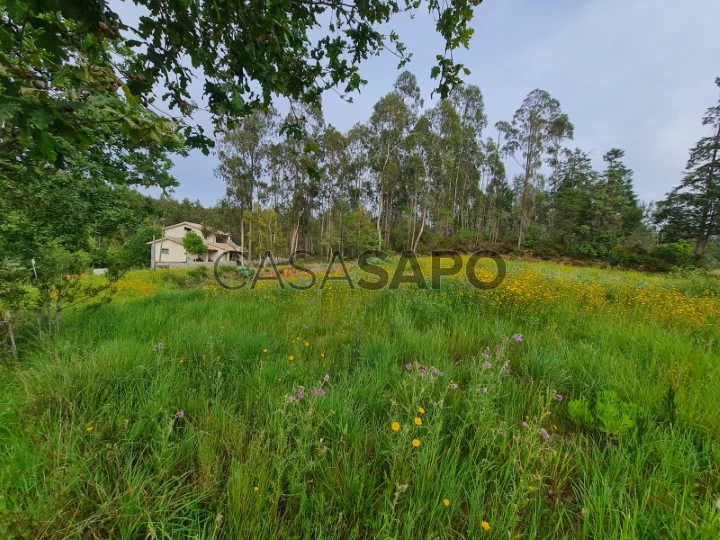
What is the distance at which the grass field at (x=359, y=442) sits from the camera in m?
1.08

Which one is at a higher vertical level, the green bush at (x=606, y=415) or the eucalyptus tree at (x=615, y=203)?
the eucalyptus tree at (x=615, y=203)

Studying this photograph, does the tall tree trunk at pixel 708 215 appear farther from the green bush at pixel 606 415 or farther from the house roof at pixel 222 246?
the house roof at pixel 222 246

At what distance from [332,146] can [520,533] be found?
3355 centimetres

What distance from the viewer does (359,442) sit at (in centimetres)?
146

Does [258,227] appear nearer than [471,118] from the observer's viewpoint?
Yes

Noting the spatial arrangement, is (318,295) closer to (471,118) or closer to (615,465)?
(615,465)

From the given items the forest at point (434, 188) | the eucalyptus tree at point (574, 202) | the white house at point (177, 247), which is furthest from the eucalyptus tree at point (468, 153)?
the white house at point (177, 247)

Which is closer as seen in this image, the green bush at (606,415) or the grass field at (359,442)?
the grass field at (359,442)

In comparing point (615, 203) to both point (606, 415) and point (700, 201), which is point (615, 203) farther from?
point (606, 415)

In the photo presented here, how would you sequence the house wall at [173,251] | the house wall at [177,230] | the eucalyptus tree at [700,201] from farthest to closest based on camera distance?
the house wall at [177,230], the house wall at [173,251], the eucalyptus tree at [700,201]

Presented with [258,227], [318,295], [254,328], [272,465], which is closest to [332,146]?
[258,227]

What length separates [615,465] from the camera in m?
1.34

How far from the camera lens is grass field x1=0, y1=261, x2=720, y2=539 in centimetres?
108

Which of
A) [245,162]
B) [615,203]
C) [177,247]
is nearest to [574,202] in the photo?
[615,203]
